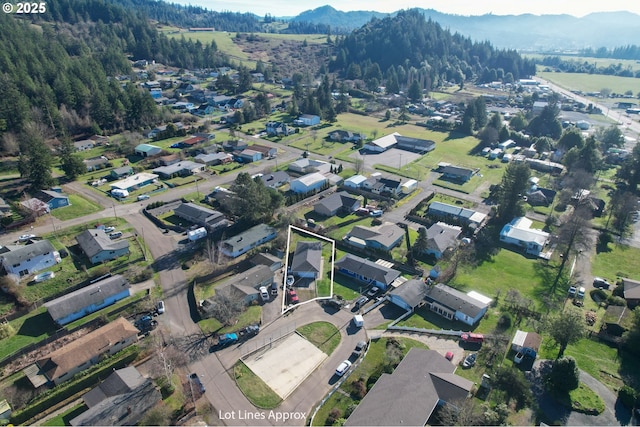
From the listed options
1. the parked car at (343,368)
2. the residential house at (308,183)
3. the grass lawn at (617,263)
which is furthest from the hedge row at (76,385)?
the grass lawn at (617,263)

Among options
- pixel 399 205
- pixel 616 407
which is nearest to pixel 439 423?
pixel 616 407

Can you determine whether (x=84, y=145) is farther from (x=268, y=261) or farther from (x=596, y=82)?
(x=596, y=82)

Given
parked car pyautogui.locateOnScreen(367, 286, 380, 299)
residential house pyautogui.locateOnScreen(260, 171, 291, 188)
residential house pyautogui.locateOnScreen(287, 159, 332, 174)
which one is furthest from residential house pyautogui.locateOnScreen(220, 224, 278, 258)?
residential house pyautogui.locateOnScreen(287, 159, 332, 174)

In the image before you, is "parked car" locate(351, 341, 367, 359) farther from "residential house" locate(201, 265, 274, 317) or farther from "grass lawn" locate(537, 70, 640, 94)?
"grass lawn" locate(537, 70, 640, 94)

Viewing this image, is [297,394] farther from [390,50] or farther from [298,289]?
[390,50]

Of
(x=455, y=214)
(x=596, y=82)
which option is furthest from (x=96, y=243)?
(x=596, y=82)
